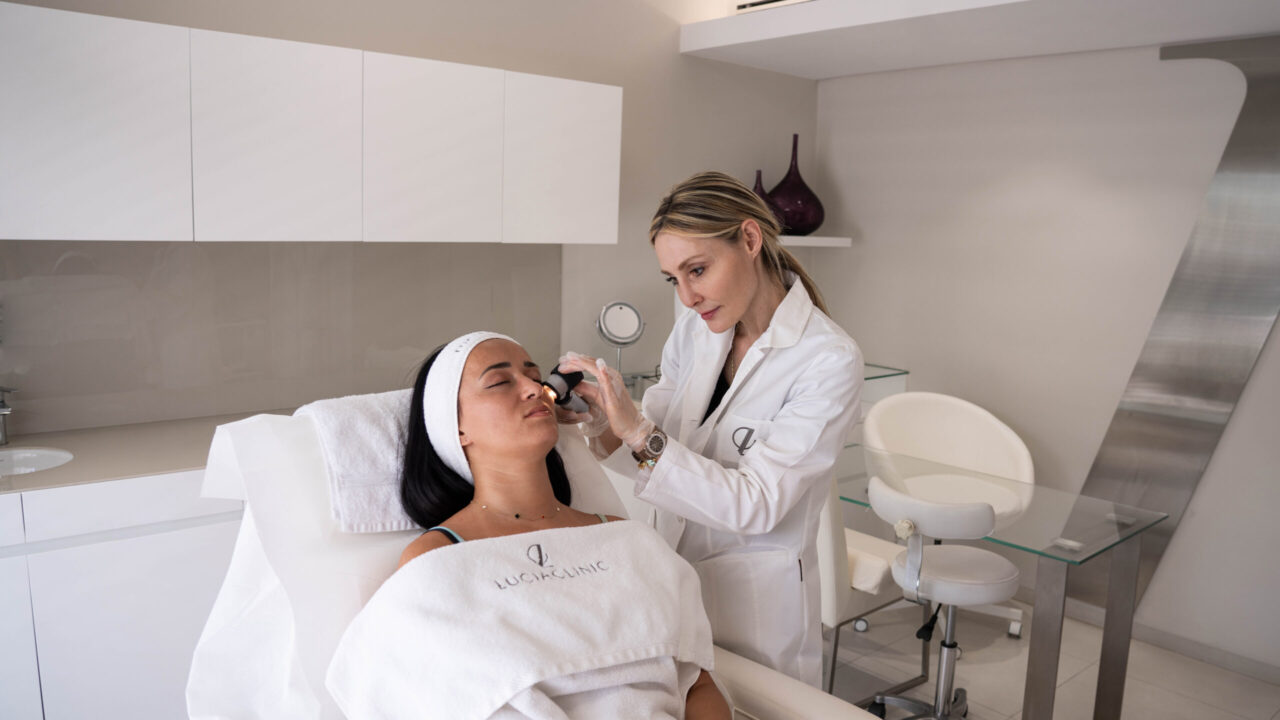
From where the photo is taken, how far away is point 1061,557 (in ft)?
6.51

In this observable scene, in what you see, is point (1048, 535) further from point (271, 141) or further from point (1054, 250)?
point (271, 141)

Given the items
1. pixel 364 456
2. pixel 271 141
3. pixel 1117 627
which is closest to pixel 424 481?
pixel 364 456

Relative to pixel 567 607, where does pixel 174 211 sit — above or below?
above

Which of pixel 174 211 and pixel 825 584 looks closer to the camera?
pixel 174 211

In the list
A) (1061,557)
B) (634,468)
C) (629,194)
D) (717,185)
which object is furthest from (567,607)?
(629,194)

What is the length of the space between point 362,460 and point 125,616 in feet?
3.42

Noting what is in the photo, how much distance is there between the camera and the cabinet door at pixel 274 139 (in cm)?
222

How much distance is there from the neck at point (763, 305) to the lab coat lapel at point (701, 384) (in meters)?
0.06

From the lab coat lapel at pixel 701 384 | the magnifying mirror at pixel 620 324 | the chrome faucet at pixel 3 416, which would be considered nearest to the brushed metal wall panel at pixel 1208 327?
the magnifying mirror at pixel 620 324

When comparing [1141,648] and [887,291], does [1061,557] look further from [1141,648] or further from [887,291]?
[887,291]

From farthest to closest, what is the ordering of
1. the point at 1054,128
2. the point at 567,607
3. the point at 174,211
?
the point at 1054,128
the point at 174,211
the point at 567,607

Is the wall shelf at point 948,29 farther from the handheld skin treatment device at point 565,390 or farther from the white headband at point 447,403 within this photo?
the white headband at point 447,403

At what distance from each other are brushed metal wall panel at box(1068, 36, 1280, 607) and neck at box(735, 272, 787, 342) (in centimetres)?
215

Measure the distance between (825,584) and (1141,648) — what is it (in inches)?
64.1
